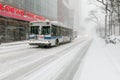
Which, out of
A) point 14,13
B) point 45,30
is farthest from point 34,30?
point 14,13

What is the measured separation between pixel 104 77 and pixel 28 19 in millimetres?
38049

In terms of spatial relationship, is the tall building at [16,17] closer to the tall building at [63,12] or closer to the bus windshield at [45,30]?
the bus windshield at [45,30]

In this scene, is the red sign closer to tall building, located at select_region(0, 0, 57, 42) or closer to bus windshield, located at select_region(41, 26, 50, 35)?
tall building, located at select_region(0, 0, 57, 42)

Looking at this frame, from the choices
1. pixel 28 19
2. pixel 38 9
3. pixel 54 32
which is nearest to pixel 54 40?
pixel 54 32

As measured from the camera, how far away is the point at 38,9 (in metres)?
55.4

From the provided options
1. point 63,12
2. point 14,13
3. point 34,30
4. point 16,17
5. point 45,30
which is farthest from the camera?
point 63,12

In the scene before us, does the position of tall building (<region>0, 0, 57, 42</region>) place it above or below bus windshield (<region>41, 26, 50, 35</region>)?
above

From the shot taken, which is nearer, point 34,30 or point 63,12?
point 34,30

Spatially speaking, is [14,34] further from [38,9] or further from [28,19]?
[38,9]

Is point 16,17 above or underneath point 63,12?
underneath

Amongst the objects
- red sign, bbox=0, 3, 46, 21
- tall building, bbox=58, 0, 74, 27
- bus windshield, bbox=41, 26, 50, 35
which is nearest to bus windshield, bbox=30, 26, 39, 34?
bus windshield, bbox=41, 26, 50, 35

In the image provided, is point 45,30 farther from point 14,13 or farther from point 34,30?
point 14,13

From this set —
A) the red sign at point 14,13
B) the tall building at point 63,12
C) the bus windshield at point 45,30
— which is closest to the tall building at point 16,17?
the red sign at point 14,13

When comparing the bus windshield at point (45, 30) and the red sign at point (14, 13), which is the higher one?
the red sign at point (14, 13)
